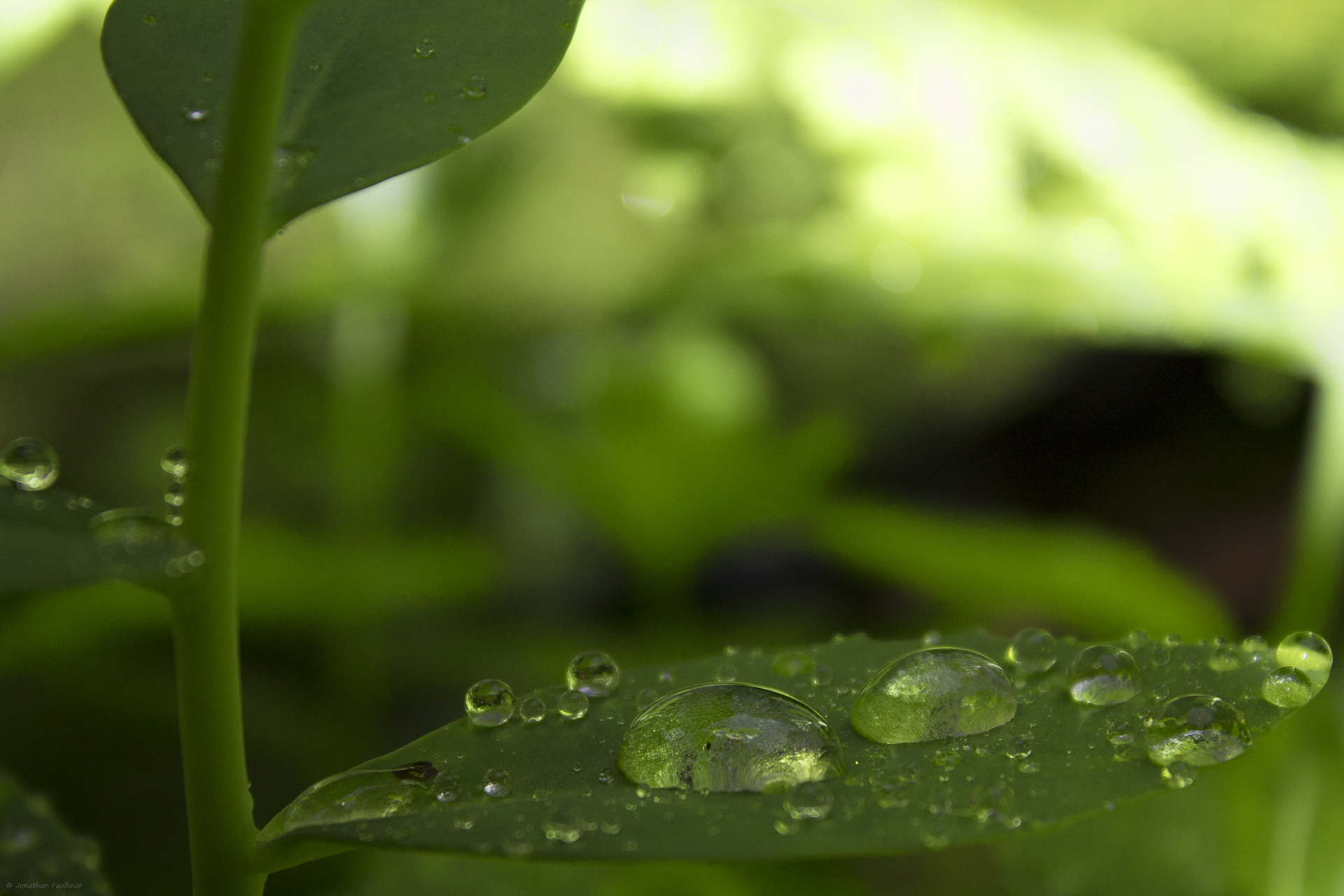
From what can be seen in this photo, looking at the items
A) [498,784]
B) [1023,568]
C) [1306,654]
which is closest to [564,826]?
[498,784]

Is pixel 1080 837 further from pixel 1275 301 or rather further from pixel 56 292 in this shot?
pixel 56 292

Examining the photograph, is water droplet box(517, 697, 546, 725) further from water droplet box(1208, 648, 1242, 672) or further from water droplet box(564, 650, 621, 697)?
water droplet box(1208, 648, 1242, 672)

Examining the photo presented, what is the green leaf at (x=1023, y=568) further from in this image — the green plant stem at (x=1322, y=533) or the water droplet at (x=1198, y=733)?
the water droplet at (x=1198, y=733)

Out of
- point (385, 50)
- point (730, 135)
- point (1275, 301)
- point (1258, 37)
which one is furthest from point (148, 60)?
point (1258, 37)

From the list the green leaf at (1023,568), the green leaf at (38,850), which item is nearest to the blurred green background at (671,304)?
the green leaf at (1023,568)

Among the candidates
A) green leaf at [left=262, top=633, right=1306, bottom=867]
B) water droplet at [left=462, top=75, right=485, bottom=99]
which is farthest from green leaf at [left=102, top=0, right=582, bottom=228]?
green leaf at [left=262, top=633, right=1306, bottom=867]

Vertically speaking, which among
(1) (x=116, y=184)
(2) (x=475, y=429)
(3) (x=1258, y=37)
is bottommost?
(2) (x=475, y=429)

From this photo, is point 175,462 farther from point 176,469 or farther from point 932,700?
point 932,700
